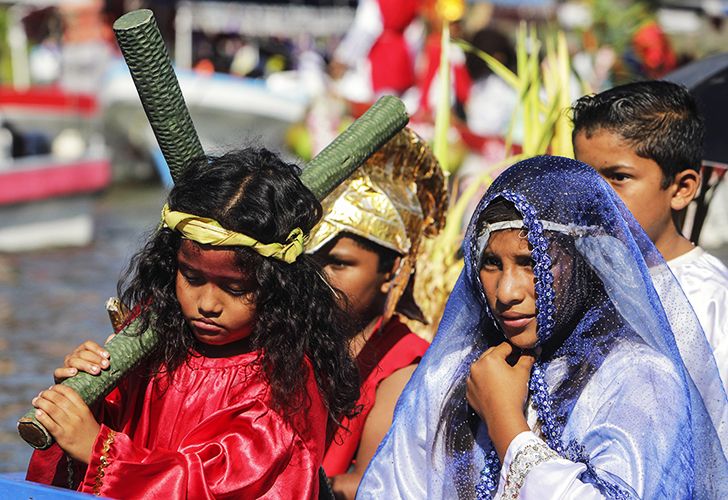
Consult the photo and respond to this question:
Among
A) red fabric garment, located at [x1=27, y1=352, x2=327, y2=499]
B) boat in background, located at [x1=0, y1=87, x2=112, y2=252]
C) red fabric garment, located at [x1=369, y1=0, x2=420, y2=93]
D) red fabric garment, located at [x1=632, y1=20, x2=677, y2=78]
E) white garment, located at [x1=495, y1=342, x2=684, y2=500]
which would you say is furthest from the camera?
red fabric garment, located at [x1=369, y1=0, x2=420, y2=93]

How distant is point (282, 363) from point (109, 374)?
0.37 m

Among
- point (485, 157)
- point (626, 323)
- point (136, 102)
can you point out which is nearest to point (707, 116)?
point (626, 323)

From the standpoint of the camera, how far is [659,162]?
3277mm

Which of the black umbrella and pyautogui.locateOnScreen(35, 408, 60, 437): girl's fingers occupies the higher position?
the black umbrella

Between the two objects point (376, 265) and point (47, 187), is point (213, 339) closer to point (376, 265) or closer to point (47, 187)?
point (376, 265)

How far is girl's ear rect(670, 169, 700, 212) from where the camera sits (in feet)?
10.9

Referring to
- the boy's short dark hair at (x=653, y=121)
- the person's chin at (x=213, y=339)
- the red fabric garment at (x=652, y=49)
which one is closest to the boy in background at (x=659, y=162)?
the boy's short dark hair at (x=653, y=121)

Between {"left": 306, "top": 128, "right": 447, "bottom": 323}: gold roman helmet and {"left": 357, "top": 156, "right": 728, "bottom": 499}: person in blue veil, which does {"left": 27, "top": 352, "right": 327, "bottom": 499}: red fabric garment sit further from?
{"left": 306, "top": 128, "right": 447, "bottom": 323}: gold roman helmet

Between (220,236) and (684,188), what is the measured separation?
1.36m

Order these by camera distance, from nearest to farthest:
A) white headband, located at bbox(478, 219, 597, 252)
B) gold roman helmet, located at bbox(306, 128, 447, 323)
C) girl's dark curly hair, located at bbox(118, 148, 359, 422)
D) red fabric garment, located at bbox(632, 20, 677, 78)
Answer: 1. white headband, located at bbox(478, 219, 597, 252)
2. girl's dark curly hair, located at bbox(118, 148, 359, 422)
3. gold roman helmet, located at bbox(306, 128, 447, 323)
4. red fabric garment, located at bbox(632, 20, 677, 78)

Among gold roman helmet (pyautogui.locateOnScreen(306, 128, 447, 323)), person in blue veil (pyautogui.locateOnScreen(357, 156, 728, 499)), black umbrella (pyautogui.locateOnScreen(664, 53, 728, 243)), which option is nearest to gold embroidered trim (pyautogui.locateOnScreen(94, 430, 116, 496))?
person in blue veil (pyautogui.locateOnScreen(357, 156, 728, 499))

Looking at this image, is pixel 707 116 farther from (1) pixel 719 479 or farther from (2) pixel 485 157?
(2) pixel 485 157

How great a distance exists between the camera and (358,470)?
3.42 m

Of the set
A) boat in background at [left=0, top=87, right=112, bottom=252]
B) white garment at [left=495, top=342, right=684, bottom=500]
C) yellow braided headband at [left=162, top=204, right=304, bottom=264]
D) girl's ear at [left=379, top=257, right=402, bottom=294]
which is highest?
yellow braided headband at [left=162, top=204, right=304, bottom=264]
